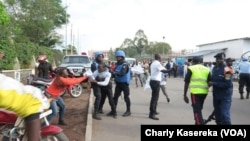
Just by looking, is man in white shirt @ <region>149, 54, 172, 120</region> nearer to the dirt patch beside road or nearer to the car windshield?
the dirt patch beside road

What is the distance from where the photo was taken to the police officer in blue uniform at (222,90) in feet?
21.4

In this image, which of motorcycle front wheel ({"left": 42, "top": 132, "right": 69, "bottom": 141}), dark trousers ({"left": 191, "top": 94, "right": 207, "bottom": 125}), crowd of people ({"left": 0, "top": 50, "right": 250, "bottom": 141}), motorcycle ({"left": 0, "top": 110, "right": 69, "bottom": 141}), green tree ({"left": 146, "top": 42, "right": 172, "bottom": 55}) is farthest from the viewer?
green tree ({"left": 146, "top": 42, "right": 172, "bottom": 55})

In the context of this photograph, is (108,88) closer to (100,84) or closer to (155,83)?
(100,84)

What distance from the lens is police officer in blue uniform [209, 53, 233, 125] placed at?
21.4ft

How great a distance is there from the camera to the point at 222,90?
657cm

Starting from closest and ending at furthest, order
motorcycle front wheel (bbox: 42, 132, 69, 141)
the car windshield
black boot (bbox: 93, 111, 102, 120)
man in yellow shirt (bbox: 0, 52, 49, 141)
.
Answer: man in yellow shirt (bbox: 0, 52, 49, 141) < motorcycle front wheel (bbox: 42, 132, 69, 141) < black boot (bbox: 93, 111, 102, 120) < the car windshield

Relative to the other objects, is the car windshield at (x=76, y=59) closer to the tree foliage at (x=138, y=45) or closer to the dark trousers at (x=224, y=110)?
the dark trousers at (x=224, y=110)

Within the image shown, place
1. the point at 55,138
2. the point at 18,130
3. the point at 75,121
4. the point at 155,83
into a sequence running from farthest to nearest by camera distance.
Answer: the point at 155,83, the point at 75,121, the point at 55,138, the point at 18,130

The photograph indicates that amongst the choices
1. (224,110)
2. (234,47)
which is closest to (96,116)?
(224,110)

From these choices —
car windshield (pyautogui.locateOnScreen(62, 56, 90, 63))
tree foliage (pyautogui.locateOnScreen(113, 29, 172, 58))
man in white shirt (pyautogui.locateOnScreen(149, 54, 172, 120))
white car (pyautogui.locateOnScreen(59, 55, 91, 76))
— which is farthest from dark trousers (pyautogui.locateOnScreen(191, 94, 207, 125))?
tree foliage (pyautogui.locateOnScreen(113, 29, 172, 58))

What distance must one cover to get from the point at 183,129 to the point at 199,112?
1.83 meters

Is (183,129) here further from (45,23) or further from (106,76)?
(45,23)

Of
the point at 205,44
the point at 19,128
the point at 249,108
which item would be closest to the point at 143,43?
the point at 205,44

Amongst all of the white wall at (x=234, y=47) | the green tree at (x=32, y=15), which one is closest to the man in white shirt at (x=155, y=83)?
the white wall at (x=234, y=47)
